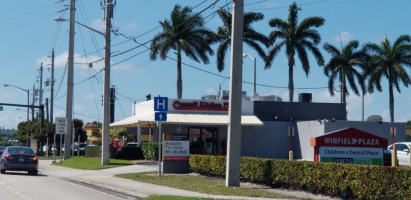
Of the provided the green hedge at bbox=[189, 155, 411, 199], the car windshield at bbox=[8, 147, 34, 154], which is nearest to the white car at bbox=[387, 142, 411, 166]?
the green hedge at bbox=[189, 155, 411, 199]

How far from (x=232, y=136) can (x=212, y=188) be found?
1.88 m

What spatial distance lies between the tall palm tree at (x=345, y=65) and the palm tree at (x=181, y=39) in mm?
13906

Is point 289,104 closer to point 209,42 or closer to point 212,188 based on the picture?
point 209,42

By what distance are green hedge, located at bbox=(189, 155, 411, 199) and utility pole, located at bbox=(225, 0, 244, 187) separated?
1.23m

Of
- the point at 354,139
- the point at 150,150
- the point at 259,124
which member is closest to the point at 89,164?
the point at 150,150

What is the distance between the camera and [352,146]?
19.4 meters

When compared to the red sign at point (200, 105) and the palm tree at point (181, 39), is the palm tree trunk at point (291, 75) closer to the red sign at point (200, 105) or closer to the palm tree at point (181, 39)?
the palm tree at point (181, 39)

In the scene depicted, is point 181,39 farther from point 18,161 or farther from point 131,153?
point 18,161

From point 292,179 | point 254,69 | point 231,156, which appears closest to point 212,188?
point 231,156

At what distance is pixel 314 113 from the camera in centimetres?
4872

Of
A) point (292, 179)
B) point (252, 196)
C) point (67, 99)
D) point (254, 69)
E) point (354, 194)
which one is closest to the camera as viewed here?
point (354, 194)

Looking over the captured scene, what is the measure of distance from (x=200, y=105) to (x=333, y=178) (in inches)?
1089

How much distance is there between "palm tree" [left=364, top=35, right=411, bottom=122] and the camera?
63031mm

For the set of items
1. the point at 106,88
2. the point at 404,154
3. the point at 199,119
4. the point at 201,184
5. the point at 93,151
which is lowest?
the point at 201,184
